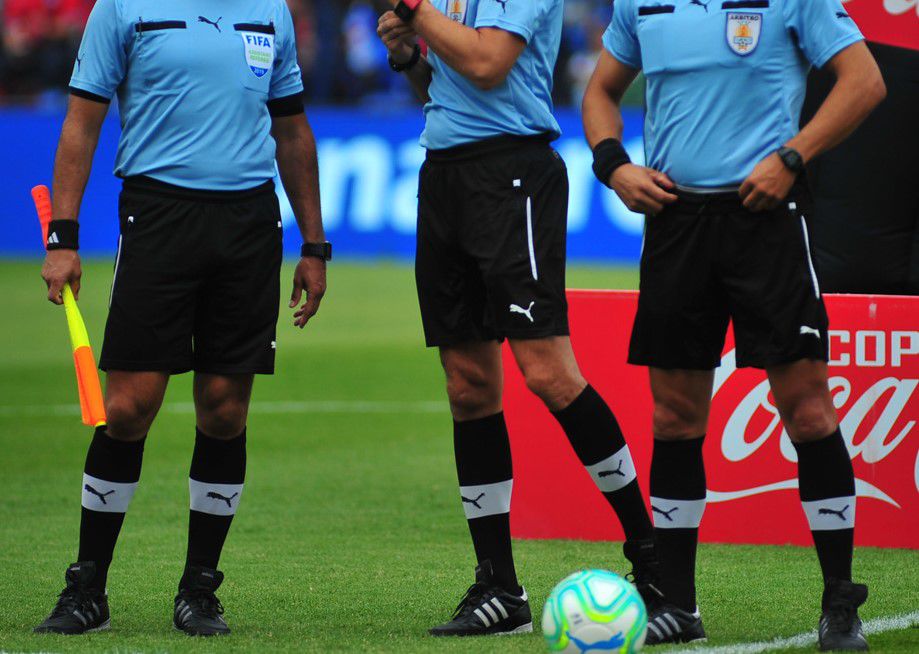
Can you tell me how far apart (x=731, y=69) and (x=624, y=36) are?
1.37 ft

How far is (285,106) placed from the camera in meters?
5.13

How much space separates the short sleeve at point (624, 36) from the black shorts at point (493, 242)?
370 mm

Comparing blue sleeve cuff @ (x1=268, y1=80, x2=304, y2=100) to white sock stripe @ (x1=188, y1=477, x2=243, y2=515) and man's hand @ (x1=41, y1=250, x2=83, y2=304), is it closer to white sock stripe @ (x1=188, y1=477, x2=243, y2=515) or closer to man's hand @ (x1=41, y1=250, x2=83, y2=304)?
man's hand @ (x1=41, y1=250, x2=83, y2=304)

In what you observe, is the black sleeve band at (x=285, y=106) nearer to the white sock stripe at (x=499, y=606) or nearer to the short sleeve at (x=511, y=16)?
the short sleeve at (x=511, y=16)

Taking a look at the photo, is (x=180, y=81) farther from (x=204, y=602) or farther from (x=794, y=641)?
(x=794, y=641)

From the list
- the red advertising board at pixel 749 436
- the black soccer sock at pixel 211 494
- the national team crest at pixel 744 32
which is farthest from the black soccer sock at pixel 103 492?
the national team crest at pixel 744 32

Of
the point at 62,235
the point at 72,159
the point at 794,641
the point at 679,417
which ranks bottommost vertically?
the point at 794,641

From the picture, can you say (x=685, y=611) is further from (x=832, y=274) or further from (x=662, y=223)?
(x=832, y=274)

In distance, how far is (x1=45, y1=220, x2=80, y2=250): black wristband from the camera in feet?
15.8

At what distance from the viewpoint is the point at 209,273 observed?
4.83 m

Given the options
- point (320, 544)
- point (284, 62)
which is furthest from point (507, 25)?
point (320, 544)

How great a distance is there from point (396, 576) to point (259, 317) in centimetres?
132

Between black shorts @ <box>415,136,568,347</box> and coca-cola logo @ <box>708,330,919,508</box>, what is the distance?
4.74 feet

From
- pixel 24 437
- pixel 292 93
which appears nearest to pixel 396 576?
pixel 292 93
